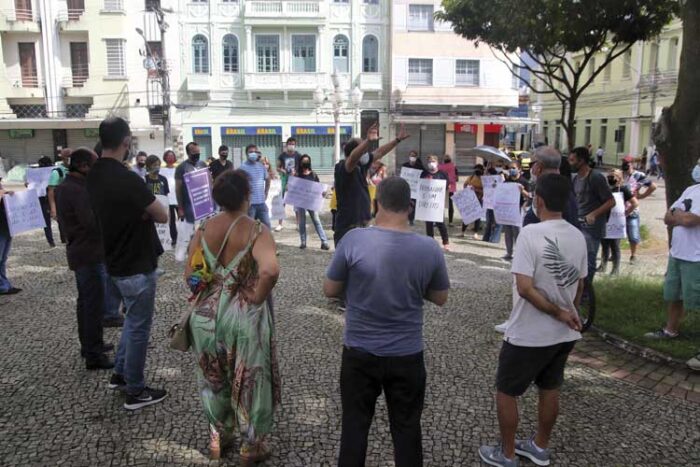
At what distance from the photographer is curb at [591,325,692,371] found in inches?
200

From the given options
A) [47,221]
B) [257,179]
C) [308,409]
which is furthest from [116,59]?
[308,409]

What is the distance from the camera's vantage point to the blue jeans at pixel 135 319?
3.96 metres

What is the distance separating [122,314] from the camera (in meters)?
6.21

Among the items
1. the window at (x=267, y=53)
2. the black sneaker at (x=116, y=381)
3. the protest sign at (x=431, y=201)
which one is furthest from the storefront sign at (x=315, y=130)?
the black sneaker at (x=116, y=381)

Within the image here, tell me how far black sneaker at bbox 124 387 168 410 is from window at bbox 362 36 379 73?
3357 centimetres

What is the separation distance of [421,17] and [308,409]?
113 feet

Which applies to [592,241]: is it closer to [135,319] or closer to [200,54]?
[135,319]

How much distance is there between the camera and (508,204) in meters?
10.1

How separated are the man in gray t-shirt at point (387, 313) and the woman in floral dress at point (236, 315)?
55 centimetres

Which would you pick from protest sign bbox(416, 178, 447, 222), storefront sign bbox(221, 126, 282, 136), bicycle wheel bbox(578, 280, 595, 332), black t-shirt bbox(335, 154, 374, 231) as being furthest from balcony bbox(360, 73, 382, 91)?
bicycle wheel bbox(578, 280, 595, 332)

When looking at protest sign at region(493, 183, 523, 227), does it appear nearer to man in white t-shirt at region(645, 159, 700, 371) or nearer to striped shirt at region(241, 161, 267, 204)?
striped shirt at region(241, 161, 267, 204)

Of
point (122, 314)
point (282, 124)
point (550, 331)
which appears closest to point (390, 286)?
point (550, 331)

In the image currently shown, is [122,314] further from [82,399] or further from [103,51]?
[103,51]

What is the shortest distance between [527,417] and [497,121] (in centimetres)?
3348
